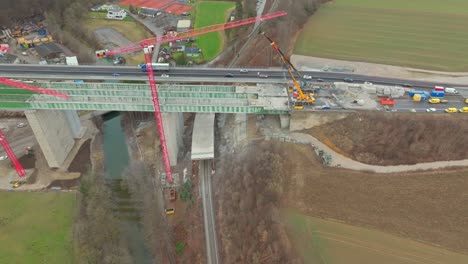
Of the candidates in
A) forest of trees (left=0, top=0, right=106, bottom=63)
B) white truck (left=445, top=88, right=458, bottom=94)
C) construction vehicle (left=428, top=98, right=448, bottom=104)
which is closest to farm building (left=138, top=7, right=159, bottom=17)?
forest of trees (left=0, top=0, right=106, bottom=63)

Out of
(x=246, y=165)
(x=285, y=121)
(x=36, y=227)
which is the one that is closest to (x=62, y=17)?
(x=36, y=227)

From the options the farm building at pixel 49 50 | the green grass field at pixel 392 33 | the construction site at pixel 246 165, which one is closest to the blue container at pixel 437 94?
the construction site at pixel 246 165

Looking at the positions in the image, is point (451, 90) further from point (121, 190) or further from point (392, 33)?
point (121, 190)

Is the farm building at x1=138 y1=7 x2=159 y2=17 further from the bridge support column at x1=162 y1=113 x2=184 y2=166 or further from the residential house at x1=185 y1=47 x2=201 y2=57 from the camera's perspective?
the bridge support column at x1=162 y1=113 x2=184 y2=166

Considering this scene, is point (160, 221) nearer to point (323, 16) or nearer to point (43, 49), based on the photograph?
point (43, 49)

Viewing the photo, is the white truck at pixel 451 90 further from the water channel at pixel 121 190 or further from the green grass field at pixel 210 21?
the water channel at pixel 121 190

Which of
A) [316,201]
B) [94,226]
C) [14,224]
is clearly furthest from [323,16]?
[14,224]

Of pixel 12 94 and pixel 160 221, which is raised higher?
pixel 12 94

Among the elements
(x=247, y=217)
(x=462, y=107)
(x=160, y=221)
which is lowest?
(x=160, y=221)
